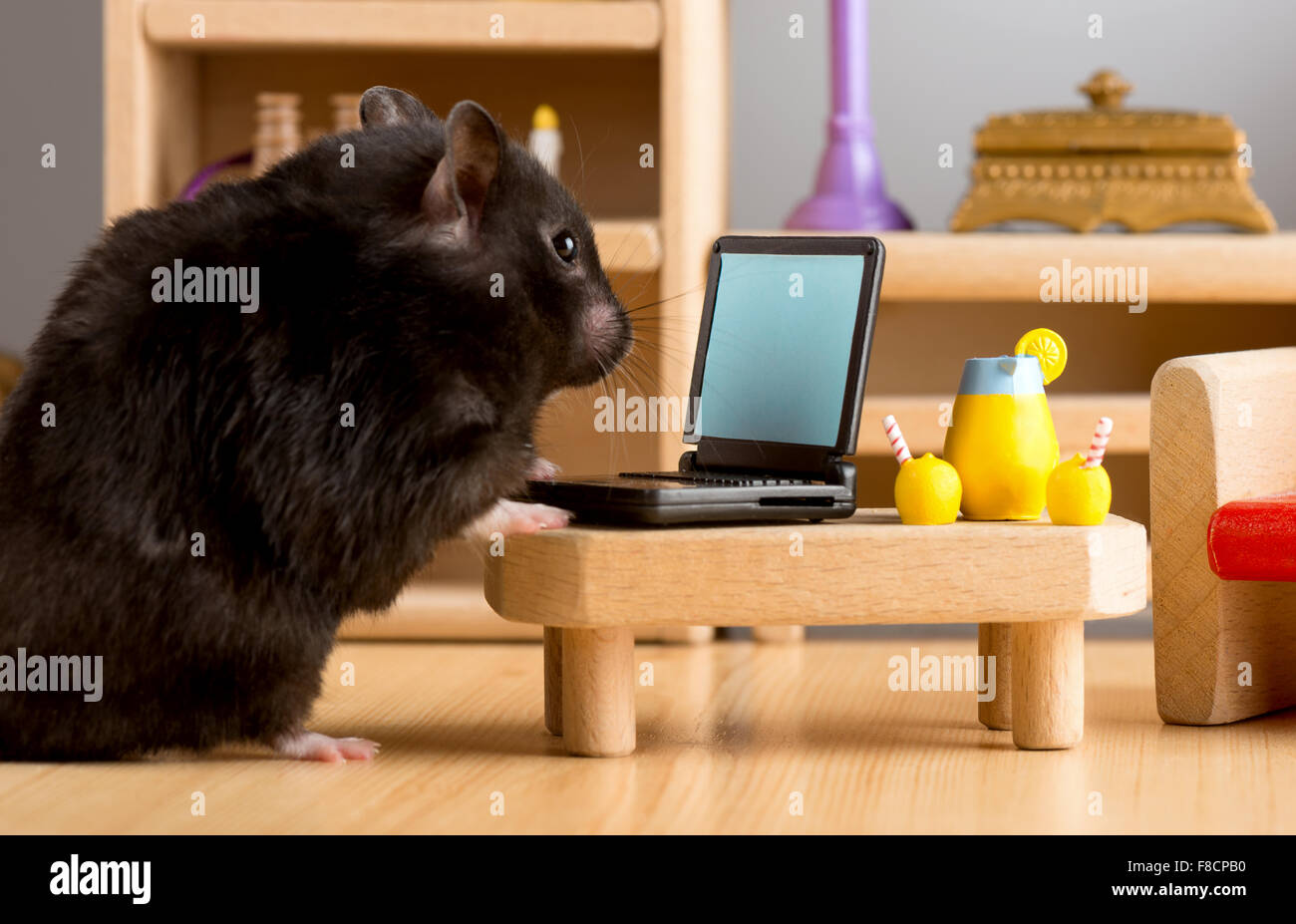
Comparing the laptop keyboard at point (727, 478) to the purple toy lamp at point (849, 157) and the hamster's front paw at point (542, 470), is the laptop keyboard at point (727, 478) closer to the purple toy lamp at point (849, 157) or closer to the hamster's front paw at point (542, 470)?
the hamster's front paw at point (542, 470)

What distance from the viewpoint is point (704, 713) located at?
1.38 metres

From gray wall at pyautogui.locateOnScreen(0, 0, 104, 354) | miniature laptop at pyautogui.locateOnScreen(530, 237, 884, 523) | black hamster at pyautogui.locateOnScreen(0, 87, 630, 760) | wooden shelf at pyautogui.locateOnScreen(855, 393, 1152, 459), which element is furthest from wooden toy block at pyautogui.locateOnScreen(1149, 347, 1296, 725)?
gray wall at pyautogui.locateOnScreen(0, 0, 104, 354)

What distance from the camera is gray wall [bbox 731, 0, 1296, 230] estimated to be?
2.07 m

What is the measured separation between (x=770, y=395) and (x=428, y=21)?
721 millimetres

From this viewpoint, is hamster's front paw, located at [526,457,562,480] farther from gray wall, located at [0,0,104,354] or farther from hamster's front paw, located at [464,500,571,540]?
gray wall, located at [0,0,104,354]

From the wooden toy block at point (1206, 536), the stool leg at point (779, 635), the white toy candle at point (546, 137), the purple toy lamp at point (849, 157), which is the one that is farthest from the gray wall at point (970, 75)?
the wooden toy block at point (1206, 536)

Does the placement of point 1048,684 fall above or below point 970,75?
below

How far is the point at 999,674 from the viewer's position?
1.32m

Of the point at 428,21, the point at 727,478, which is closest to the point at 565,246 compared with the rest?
the point at 727,478

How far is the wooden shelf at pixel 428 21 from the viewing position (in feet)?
5.75

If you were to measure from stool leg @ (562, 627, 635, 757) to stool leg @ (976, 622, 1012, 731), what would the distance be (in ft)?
1.00

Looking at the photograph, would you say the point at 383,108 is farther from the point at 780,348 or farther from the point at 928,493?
the point at 928,493

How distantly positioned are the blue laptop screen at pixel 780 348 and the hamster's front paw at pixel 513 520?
196mm
